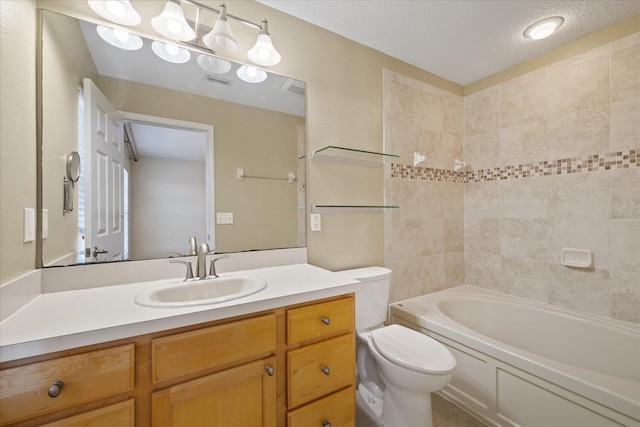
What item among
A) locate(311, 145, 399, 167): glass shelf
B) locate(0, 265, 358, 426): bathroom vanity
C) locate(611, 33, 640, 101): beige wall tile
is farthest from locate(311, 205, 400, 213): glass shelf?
locate(611, 33, 640, 101): beige wall tile

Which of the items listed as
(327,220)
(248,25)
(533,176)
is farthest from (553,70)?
(248,25)

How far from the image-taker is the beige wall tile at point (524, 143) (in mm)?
2027

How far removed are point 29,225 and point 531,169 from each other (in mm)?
2995

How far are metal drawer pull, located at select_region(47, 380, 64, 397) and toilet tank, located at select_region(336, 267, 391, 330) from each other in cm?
130

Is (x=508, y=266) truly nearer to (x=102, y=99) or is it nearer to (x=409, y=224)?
(x=409, y=224)

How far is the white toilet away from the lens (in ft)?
4.21

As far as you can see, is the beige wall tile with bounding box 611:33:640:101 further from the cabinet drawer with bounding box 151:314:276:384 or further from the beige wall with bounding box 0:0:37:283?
the beige wall with bounding box 0:0:37:283

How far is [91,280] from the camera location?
1.14 metres

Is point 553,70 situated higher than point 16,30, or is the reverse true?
point 553,70

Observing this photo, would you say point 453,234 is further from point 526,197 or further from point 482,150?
point 482,150

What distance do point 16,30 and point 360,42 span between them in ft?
5.83

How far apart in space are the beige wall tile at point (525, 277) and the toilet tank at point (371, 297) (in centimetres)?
125

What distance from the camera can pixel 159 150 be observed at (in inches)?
51.9

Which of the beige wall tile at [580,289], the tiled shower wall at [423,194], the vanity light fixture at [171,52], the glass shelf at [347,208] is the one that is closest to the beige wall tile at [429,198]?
the tiled shower wall at [423,194]
